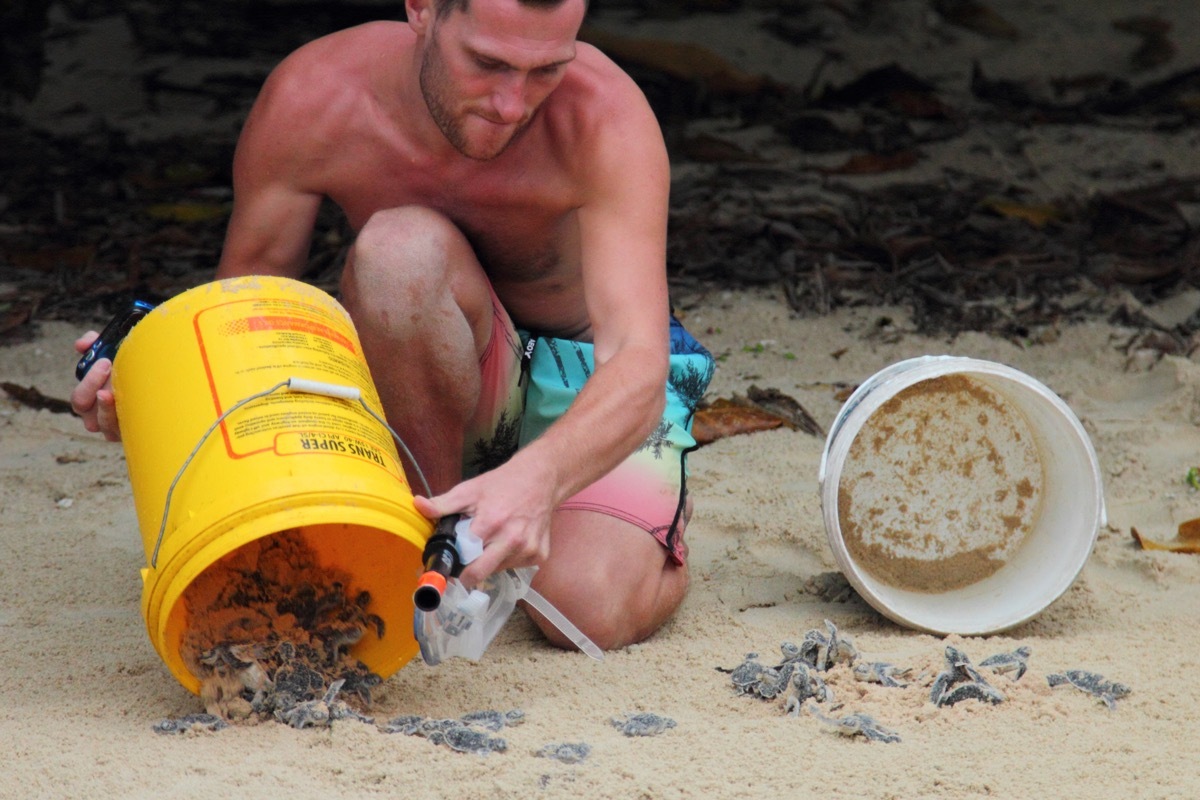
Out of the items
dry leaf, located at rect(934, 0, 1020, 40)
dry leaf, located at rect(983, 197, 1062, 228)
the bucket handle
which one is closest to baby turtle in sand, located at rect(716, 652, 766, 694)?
the bucket handle

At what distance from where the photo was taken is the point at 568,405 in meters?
2.69

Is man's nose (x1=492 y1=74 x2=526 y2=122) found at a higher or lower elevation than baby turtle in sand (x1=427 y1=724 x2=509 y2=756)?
higher

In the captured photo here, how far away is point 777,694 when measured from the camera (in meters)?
2.01

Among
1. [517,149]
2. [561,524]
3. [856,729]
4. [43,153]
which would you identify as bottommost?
[43,153]

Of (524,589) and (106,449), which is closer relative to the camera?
(524,589)

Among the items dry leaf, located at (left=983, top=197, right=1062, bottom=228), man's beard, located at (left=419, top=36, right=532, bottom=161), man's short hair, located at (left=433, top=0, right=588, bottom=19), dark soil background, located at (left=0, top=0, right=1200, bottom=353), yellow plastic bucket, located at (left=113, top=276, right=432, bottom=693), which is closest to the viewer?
yellow plastic bucket, located at (left=113, top=276, right=432, bottom=693)

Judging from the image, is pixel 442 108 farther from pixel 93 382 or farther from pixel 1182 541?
pixel 1182 541

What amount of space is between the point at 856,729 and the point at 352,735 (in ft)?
2.26

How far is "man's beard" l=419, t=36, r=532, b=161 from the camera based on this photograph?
2324 mm

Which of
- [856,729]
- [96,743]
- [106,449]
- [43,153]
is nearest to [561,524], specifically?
[856,729]

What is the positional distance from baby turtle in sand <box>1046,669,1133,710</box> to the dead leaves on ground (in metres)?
1.28

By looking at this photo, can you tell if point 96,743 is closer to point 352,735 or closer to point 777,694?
point 352,735

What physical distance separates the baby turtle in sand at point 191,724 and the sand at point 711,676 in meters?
0.03

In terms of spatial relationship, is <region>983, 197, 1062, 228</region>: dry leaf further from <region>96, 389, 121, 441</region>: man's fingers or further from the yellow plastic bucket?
<region>96, 389, 121, 441</region>: man's fingers
